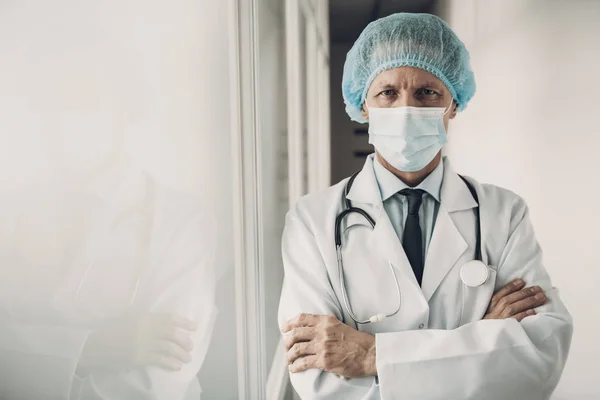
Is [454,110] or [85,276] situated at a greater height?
[454,110]

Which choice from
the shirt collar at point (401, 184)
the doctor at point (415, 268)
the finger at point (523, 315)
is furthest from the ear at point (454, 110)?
the finger at point (523, 315)

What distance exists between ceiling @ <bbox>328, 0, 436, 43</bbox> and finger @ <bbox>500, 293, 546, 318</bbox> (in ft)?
2.17

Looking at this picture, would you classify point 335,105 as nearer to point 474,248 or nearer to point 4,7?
point 474,248

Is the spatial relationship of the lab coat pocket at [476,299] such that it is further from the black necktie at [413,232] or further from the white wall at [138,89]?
the white wall at [138,89]

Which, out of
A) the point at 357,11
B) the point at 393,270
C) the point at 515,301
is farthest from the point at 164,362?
the point at 357,11

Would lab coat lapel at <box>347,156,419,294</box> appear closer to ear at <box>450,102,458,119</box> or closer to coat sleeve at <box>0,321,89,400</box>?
ear at <box>450,102,458,119</box>

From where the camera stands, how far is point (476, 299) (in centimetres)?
103

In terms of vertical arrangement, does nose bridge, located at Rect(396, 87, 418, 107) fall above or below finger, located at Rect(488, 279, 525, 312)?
above

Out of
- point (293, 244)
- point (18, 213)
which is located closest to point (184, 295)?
point (293, 244)

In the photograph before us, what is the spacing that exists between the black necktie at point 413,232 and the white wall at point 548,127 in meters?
0.14

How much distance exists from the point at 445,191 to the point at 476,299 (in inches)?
9.5

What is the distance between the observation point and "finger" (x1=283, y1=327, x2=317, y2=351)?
1003mm

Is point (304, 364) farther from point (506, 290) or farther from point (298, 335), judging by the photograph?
point (506, 290)

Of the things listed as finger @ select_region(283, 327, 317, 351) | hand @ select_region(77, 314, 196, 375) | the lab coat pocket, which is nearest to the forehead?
the lab coat pocket
